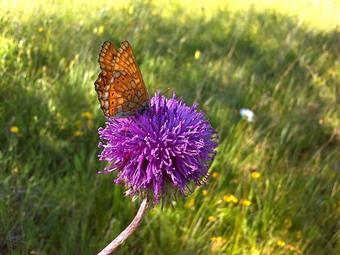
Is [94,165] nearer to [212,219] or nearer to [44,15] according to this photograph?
[212,219]

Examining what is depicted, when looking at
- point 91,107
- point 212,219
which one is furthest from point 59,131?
point 212,219

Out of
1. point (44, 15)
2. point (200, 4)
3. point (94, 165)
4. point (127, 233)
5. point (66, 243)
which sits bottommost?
point (66, 243)

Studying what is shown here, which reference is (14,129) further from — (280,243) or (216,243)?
(280,243)

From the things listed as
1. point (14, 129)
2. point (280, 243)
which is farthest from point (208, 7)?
point (280, 243)

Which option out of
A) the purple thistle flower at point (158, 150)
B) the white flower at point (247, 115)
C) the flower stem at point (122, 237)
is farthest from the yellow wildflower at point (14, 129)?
the white flower at point (247, 115)

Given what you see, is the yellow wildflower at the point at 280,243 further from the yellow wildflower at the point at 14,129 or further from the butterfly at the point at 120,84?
the yellow wildflower at the point at 14,129

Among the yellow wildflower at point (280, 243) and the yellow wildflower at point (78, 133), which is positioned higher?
the yellow wildflower at point (78, 133)
